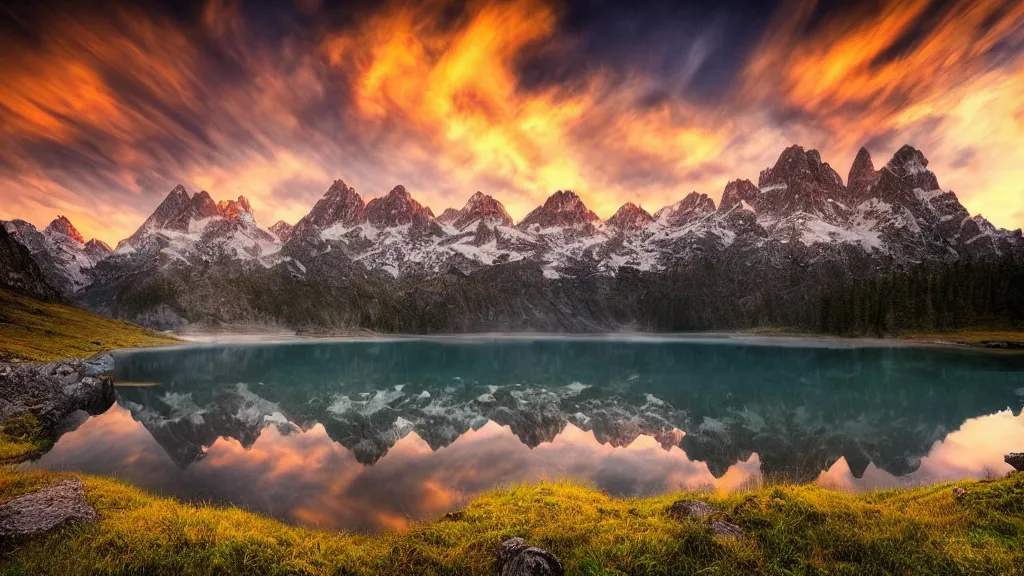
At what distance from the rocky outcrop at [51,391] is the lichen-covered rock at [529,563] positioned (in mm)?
39159

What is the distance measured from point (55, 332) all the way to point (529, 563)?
5666 inches

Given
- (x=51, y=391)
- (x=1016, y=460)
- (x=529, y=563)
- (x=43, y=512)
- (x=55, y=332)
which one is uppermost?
(x=55, y=332)

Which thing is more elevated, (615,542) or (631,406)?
(615,542)

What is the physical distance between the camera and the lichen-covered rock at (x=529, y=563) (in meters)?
9.27

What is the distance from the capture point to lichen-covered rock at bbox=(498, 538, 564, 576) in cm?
927

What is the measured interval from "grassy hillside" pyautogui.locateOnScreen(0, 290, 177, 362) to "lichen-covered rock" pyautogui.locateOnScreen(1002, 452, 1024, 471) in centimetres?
8684

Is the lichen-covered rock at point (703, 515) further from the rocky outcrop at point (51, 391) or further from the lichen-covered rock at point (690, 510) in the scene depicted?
the rocky outcrop at point (51, 391)

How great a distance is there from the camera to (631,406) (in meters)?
47.6

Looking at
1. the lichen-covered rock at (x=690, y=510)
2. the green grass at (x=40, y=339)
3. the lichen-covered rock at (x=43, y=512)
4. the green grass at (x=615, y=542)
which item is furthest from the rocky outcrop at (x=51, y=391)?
the lichen-covered rock at (x=690, y=510)

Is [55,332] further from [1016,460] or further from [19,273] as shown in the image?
[1016,460]

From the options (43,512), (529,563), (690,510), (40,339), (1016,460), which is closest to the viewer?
(529,563)

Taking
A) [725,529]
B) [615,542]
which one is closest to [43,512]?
[615,542]

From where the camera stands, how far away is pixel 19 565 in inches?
397

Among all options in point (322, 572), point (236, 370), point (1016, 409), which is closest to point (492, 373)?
point (236, 370)
